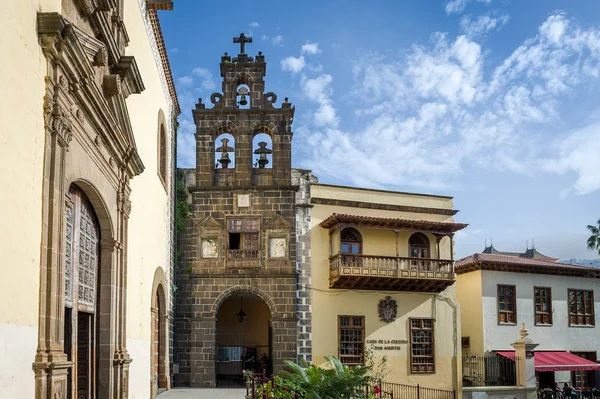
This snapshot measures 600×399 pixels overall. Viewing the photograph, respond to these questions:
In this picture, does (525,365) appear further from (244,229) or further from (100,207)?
(100,207)

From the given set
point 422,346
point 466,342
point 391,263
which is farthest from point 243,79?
point 466,342

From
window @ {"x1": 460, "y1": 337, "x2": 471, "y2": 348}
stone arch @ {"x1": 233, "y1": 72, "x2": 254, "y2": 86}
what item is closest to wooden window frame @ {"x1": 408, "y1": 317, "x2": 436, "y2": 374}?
window @ {"x1": 460, "y1": 337, "x2": 471, "y2": 348}

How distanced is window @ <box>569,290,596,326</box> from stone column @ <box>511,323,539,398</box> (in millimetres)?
4701

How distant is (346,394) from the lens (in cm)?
1184

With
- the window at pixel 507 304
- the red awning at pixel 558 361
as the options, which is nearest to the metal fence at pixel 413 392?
the red awning at pixel 558 361

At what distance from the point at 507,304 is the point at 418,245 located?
483 cm

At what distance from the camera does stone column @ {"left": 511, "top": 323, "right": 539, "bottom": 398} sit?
81.6 ft

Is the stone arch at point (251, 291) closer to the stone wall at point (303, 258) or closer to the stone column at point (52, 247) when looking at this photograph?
the stone wall at point (303, 258)

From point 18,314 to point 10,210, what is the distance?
3.61ft

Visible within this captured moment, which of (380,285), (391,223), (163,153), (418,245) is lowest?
(380,285)

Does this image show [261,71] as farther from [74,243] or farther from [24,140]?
[24,140]

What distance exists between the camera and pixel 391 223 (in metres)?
24.6

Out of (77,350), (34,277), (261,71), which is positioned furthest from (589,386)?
(34,277)

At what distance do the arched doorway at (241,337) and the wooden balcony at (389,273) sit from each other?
11.0 feet
